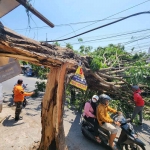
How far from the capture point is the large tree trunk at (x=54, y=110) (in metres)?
3.47

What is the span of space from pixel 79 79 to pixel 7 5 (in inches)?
92.6

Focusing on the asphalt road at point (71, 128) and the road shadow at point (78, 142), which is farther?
the asphalt road at point (71, 128)

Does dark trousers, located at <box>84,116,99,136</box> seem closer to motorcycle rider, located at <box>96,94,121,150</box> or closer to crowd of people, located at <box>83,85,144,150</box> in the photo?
crowd of people, located at <box>83,85,144,150</box>

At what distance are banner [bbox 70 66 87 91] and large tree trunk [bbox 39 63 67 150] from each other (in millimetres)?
527

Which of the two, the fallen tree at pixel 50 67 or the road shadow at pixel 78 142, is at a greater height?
the fallen tree at pixel 50 67

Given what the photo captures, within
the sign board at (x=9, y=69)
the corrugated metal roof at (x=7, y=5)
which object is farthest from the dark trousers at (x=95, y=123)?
the corrugated metal roof at (x=7, y=5)

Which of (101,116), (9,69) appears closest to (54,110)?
(9,69)

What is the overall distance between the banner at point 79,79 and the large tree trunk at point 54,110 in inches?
20.7

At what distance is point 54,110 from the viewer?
3.58m

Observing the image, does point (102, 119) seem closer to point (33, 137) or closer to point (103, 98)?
point (103, 98)

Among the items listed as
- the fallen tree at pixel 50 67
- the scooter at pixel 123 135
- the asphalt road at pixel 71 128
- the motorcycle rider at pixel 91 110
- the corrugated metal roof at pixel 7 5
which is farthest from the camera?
the motorcycle rider at pixel 91 110

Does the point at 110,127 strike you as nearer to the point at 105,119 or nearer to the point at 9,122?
the point at 105,119

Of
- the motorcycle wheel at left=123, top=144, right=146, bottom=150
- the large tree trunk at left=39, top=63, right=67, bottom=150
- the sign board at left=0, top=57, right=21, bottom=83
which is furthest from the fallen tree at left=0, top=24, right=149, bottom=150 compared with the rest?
the motorcycle wheel at left=123, top=144, right=146, bottom=150

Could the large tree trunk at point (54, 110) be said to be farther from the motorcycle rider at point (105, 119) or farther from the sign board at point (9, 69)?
the motorcycle rider at point (105, 119)
